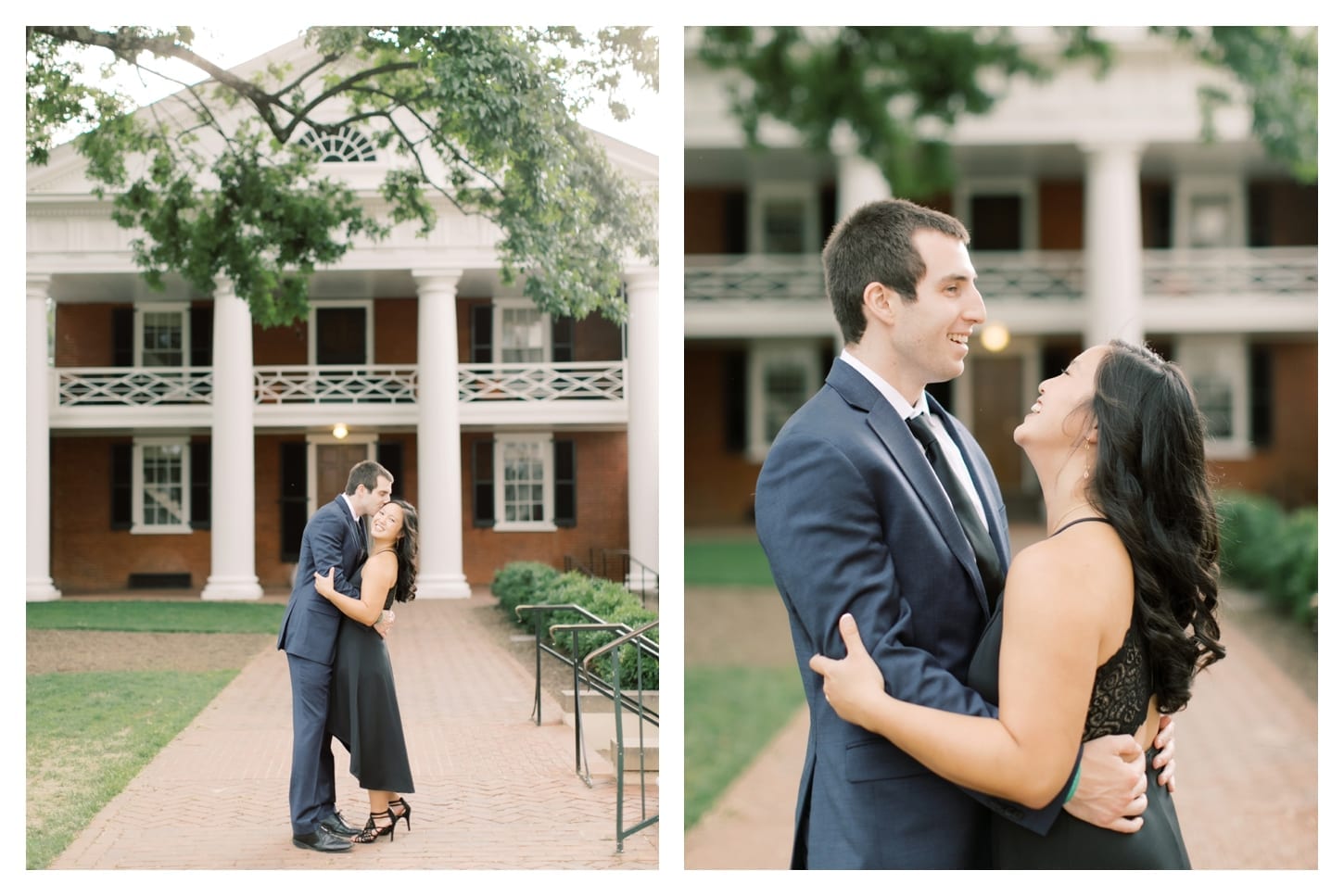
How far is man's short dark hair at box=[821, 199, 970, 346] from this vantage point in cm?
197

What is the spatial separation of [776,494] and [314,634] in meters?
1.40

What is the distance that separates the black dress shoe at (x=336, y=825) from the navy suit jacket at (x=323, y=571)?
0.36 metres

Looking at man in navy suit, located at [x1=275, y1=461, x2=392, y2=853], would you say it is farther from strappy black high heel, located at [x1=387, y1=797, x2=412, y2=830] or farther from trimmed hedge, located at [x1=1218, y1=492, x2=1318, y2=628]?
trimmed hedge, located at [x1=1218, y1=492, x2=1318, y2=628]

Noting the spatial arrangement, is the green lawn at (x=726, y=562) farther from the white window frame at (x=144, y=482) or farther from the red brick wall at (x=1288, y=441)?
the white window frame at (x=144, y=482)

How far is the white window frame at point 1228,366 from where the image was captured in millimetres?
10062

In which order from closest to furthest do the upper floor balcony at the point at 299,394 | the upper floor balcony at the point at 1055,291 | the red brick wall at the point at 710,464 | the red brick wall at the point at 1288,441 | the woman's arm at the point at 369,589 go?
the woman's arm at the point at 369,589
the upper floor balcony at the point at 299,394
the upper floor balcony at the point at 1055,291
the red brick wall at the point at 710,464
the red brick wall at the point at 1288,441

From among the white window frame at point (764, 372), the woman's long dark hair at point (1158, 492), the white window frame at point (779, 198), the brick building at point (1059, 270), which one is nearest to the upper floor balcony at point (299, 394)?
the woman's long dark hair at point (1158, 492)

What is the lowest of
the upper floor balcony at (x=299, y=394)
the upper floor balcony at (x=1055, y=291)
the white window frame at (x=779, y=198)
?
the upper floor balcony at (x=299, y=394)

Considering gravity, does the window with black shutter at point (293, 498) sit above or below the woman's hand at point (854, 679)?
above

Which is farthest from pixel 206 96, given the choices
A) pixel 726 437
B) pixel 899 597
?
pixel 726 437

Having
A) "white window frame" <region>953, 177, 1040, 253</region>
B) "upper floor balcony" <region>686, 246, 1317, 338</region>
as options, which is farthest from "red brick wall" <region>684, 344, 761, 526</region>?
"white window frame" <region>953, 177, 1040, 253</region>

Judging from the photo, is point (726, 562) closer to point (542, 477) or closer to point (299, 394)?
point (542, 477)

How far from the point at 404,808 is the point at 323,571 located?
586mm

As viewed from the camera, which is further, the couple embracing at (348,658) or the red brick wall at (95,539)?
the red brick wall at (95,539)
